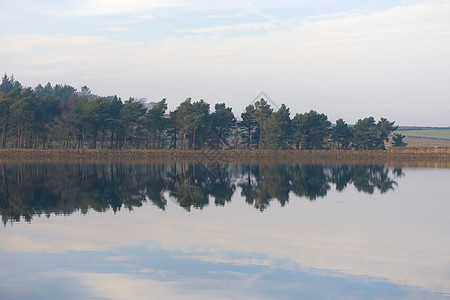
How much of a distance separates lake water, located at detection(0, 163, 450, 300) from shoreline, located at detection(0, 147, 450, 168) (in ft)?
257

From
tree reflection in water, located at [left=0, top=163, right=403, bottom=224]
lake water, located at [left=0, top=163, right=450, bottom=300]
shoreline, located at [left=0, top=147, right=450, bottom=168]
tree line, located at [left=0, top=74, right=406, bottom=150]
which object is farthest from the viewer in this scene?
tree line, located at [left=0, top=74, right=406, bottom=150]

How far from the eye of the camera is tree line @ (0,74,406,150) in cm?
12788

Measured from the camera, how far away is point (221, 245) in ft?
82.0

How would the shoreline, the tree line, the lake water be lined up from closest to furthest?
the lake water, the shoreline, the tree line

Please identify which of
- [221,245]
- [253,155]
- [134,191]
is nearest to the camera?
[221,245]

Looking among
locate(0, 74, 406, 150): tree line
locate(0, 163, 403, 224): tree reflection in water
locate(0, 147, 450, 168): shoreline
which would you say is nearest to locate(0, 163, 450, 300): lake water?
locate(0, 163, 403, 224): tree reflection in water

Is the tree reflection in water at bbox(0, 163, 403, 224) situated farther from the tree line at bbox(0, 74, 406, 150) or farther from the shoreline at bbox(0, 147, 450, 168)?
the tree line at bbox(0, 74, 406, 150)

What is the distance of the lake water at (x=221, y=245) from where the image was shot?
18375 millimetres

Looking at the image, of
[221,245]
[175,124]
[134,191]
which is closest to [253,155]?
[175,124]

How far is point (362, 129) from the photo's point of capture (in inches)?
5748

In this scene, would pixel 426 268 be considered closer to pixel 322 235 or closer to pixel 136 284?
pixel 322 235

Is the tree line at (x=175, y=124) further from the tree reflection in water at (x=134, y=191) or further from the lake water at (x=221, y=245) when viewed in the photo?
the lake water at (x=221, y=245)

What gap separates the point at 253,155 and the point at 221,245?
108 meters

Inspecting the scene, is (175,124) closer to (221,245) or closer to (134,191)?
(134,191)
